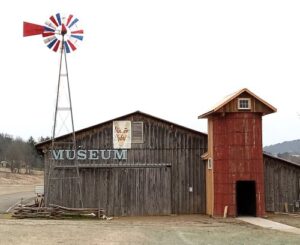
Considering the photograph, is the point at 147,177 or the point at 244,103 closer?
the point at 244,103

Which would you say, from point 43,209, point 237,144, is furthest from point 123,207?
point 237,144

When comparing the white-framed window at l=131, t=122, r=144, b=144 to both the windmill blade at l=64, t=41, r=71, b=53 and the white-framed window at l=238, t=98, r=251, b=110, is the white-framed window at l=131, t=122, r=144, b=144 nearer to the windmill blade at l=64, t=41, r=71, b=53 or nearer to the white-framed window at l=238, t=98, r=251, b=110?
the windmill blade at l=64, t=41, r=71, b=53

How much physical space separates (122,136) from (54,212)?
661 centimetres

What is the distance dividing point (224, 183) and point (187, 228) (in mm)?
7223

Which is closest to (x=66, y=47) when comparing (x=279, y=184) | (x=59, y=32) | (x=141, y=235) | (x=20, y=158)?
(x=59, y=32)

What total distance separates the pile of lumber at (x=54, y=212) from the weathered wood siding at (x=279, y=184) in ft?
→ 34.9

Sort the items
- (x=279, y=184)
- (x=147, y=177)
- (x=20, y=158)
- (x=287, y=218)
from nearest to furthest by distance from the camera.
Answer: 1. (x=287, y=218)
2. (x=279, y=184)
3. (x=147, y=177)
4. (x=20, y=158)

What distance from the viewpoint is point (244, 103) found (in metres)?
29.9

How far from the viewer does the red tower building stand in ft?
96.2

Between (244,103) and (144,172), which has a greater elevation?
(244,103)

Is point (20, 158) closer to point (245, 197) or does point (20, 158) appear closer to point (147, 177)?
point (147, 177)

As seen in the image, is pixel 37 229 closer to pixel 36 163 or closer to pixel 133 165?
pixel 133 165

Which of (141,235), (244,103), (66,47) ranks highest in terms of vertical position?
(66,47)

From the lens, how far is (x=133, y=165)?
1292 inches
